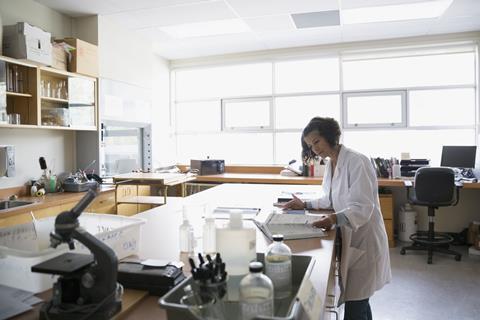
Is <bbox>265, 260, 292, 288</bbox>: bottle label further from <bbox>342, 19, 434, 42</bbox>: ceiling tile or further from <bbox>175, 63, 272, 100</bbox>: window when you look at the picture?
<bbox>175, 63, 272, 100</bbox>: window

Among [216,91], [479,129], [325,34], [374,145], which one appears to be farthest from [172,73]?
[479,129]

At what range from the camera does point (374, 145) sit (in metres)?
5.08

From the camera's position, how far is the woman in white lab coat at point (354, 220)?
171cm

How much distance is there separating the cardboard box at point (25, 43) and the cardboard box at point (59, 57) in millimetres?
180

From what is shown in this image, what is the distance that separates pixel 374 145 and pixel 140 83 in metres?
3.35

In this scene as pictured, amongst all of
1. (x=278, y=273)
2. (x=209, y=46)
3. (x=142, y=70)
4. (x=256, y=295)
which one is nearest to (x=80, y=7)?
(x=142, y=70)

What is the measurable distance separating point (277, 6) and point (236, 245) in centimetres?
336

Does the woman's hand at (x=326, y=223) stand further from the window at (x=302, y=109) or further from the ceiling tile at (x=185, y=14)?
the window at (x=302, y=109)

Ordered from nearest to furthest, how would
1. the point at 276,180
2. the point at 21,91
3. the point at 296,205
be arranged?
the point at 296,205 → the point at 21,91 → the point at 276,180

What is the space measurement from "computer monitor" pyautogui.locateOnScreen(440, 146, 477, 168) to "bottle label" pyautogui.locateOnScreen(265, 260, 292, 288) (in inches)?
168

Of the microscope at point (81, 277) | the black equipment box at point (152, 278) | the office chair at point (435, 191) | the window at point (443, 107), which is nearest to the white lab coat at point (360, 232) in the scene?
the black equipment box at point (152, 278)

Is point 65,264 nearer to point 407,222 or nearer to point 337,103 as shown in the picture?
point 407,222

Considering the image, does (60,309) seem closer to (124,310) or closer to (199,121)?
(124,310)

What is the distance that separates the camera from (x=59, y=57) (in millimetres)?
3488
